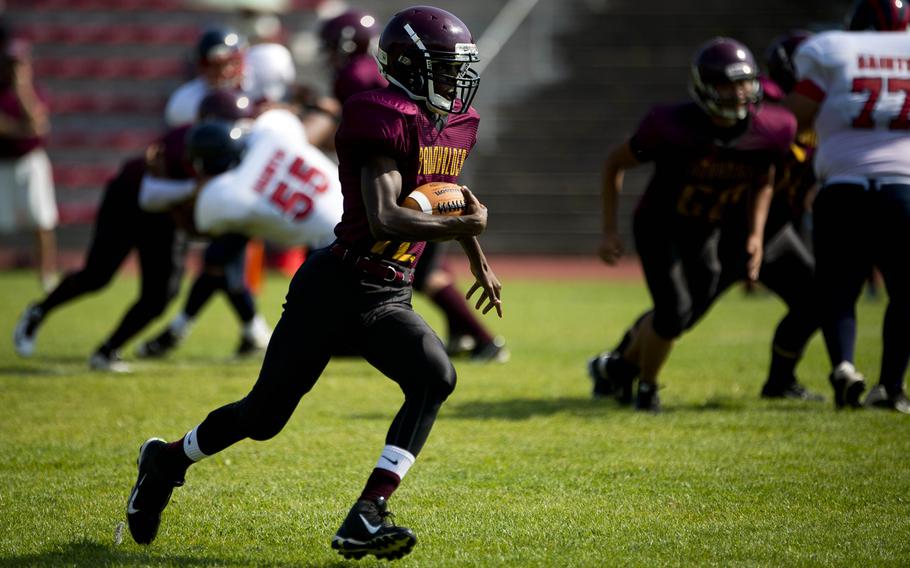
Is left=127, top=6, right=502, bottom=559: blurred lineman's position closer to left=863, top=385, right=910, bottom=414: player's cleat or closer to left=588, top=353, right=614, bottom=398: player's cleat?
left=588, top=353, right=614, bottom=398: player's cleat

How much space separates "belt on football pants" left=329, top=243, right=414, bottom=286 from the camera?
150 inches

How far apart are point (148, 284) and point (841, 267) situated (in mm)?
4304

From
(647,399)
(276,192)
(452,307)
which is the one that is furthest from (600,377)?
(276,192)

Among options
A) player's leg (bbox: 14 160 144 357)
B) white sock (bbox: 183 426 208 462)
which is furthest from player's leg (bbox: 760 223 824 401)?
player's leg (bbox: 14 160 144 357)

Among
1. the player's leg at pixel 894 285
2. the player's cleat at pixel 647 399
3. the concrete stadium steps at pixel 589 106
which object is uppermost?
the player's leg at pixel 894 285

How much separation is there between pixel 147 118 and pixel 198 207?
12311 millimetres

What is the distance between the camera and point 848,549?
3.77 metres

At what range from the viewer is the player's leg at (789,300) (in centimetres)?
641

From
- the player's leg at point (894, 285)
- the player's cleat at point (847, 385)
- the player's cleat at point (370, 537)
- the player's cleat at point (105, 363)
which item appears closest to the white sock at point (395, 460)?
the player's cleat at point (370, 537)

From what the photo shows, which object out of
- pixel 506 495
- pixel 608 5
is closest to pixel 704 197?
pixel 506 495

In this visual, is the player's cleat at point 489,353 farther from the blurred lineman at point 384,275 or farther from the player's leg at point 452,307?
the blurred lineman at point 384,275

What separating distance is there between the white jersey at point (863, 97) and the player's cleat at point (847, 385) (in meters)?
1.00

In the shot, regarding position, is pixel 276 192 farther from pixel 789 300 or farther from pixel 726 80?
pixel 789 300

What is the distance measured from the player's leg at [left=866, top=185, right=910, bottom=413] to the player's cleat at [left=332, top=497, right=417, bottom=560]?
3.39 m
